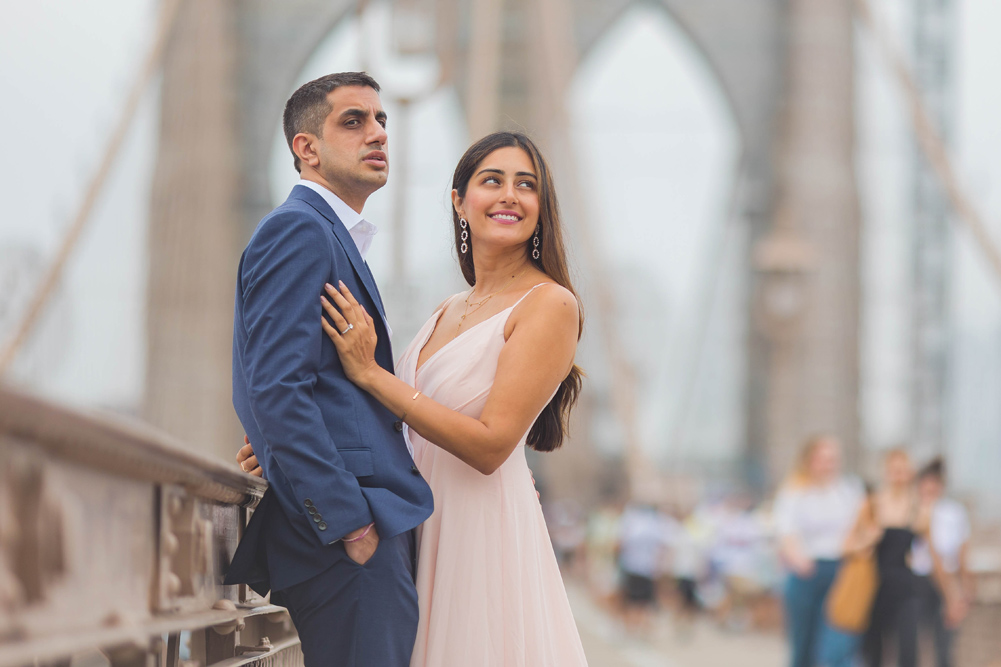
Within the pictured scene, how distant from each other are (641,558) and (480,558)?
7.70 m

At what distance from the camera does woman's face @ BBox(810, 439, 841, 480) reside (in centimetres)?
547

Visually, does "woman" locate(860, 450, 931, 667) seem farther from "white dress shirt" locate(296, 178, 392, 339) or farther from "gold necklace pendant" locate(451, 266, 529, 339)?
"white dress shirt" locate(296, 178, 392, 339)

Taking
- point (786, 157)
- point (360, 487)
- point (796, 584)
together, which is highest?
point (786, 157)

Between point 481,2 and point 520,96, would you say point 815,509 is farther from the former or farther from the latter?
point 520,96

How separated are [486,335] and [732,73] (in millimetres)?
24556

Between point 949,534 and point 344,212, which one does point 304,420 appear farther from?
point 949,534

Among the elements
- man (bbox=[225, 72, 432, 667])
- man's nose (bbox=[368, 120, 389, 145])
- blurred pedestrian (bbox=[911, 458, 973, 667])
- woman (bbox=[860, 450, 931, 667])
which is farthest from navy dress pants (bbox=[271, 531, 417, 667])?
blurred pedestrian (bbox=[911, 458, 973, 667])

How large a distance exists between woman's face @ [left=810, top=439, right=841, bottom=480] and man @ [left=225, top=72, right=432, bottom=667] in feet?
12.7

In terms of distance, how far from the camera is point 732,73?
84.0 ft

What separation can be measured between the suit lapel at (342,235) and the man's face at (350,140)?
0.05m

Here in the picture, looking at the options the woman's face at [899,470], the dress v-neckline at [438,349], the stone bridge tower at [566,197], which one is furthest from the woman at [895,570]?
the stone bridge tower at [566,197]

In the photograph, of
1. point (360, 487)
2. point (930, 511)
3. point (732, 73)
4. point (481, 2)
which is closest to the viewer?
point (360, 487)

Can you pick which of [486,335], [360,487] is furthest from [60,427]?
[486,335]

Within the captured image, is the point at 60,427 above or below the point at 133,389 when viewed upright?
below
